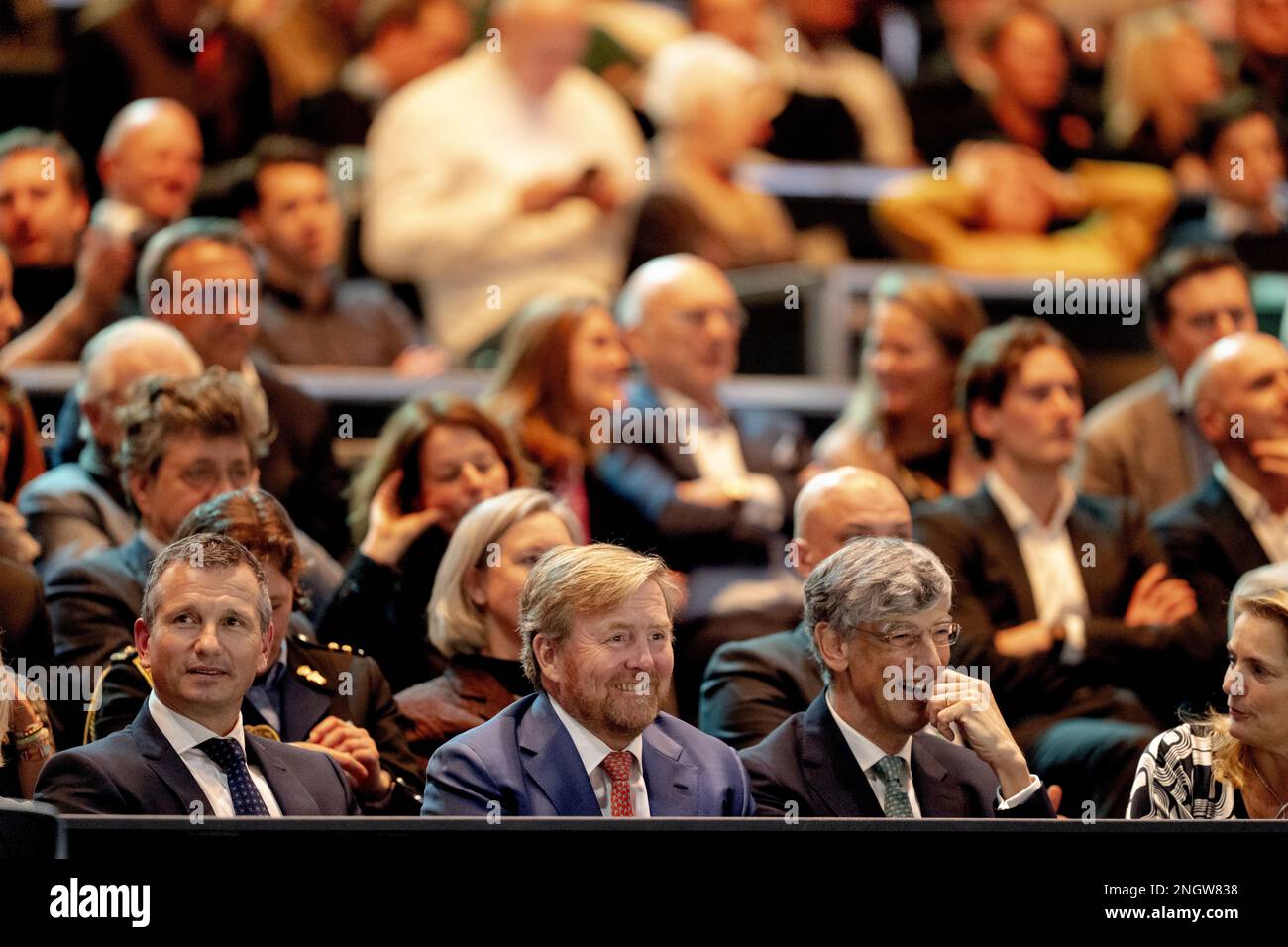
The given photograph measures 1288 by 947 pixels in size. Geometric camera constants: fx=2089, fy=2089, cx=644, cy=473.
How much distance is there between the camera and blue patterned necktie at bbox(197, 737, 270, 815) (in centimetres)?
289

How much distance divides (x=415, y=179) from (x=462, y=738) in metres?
2.90

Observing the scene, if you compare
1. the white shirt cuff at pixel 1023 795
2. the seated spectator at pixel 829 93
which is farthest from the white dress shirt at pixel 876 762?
the seated spectator at pixel 829 93

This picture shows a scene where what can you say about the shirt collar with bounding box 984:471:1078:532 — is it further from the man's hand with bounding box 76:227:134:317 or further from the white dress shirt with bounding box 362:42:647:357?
the man's hand with bounding box 76:227:134:317

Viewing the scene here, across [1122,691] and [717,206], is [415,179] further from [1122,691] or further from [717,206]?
[1122,691]

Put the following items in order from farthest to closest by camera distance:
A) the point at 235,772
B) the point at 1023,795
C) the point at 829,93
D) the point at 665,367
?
the point at 829,93 < the point at 665,367 < the point at 1023,795 < the point at 235,772

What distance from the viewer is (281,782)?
2.97 meters

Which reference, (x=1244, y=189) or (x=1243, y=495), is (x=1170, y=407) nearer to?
(x=1243, y=495)

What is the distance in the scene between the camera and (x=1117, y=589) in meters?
4.34

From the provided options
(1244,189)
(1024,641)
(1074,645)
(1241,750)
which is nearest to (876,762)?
(1241,750)

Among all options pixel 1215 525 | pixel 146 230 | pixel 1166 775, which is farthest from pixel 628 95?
pixel 1166 775

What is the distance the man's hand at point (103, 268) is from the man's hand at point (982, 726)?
2.43m

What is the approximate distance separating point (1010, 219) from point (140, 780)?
386 cm

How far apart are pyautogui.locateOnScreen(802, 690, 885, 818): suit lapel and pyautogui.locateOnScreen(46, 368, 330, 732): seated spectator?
46.4 inches

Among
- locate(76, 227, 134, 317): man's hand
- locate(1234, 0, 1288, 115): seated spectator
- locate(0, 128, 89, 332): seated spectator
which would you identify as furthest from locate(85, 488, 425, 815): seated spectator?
locate(1234, 0, 1288, 115): seated spectator
